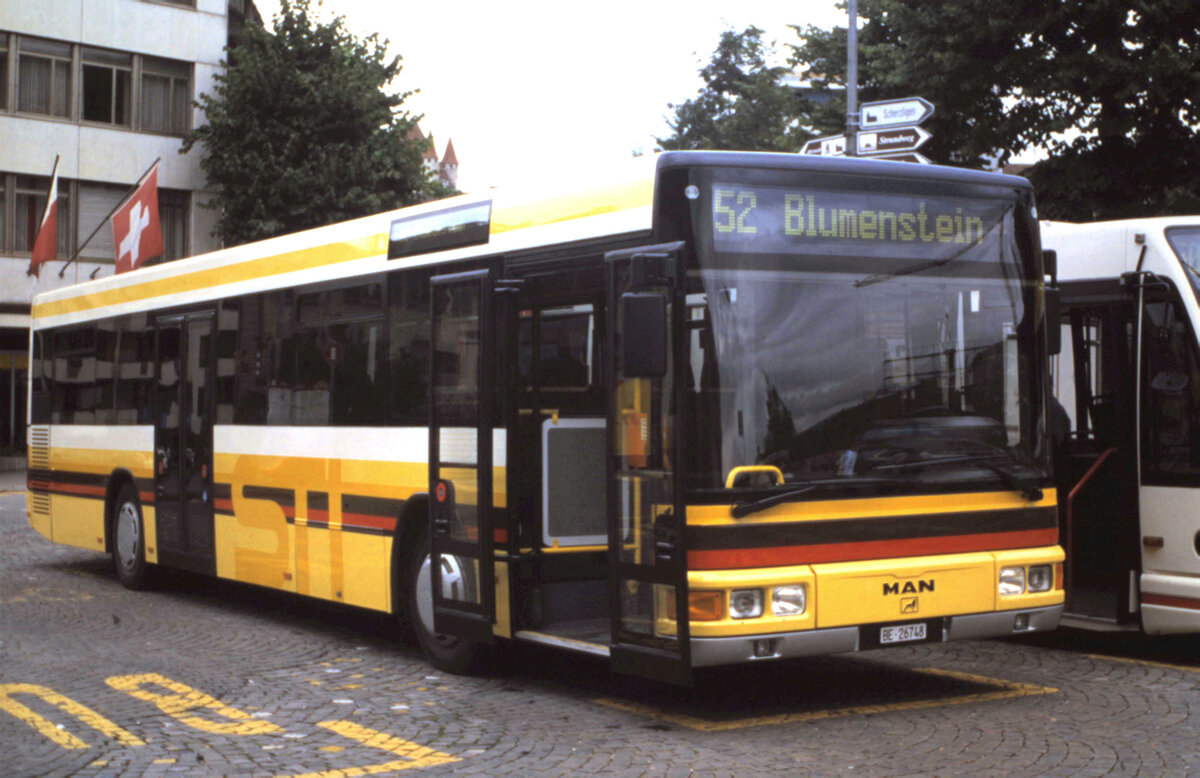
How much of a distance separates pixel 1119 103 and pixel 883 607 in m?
14.2

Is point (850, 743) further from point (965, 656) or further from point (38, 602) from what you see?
point (38, 602)

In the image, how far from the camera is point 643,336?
7074 mm

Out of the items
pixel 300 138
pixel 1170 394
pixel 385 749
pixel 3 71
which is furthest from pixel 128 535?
pixel 3 71

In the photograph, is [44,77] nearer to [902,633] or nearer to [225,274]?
[225,274]

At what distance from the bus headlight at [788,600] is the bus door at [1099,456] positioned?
10.6 feet

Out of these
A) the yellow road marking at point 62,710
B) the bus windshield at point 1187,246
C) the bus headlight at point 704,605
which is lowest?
the yellow road marking at point 62,710

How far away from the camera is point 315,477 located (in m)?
10.9

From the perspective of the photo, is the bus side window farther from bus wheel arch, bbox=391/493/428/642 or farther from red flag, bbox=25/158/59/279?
red flag, bbox=25/158/59/279

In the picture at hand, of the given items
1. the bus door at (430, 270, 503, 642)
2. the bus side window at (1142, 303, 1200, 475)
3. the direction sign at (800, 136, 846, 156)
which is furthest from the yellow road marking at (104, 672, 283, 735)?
the direction sign at (800, 136, 846, 156)

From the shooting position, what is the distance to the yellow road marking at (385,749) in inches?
266

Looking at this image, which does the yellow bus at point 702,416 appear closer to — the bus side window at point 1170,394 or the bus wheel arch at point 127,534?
the bus side window at point 1170,394

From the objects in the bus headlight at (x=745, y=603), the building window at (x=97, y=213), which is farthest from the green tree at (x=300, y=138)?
the bus headlight at (x=745, y=603)

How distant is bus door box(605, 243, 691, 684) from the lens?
7121 mm

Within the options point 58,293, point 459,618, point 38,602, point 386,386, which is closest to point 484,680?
point 459,618
